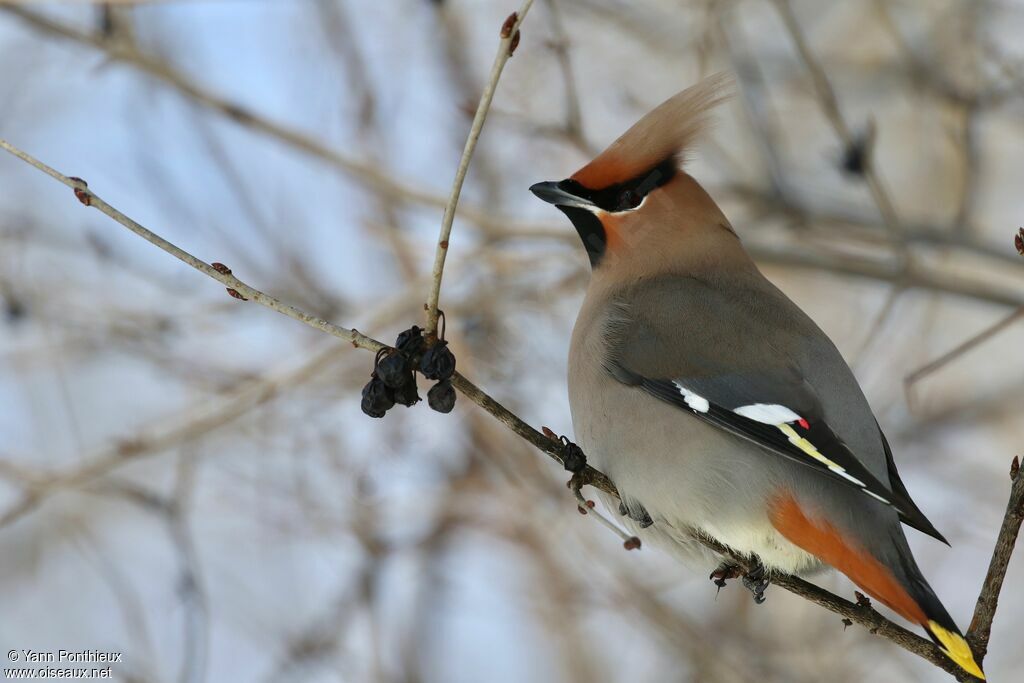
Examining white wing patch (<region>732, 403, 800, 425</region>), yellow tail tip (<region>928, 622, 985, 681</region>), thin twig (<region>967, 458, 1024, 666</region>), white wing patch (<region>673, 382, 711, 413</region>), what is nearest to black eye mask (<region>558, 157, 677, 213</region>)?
white wing patch (<region>673, 382, 711, 413</region>)

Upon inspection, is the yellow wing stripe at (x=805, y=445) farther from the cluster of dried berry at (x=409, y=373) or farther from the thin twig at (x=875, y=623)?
the cluster of dried berry at (x=409, y=373)

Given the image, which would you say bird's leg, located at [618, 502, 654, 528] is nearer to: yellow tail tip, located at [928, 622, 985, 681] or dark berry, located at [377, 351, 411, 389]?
yellow tail tip, located at [928, 622, 985, 681]

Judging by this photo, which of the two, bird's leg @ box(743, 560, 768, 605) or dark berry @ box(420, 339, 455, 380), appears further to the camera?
bird's leg @ box(743, 560, 768, 605)

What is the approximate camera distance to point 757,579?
3.50 metres

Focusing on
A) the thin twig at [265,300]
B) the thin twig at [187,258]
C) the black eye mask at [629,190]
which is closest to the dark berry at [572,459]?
the thin twig at [265,300]

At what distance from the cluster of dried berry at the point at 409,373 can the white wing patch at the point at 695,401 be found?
3.32ft

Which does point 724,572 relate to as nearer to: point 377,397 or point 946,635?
point 946,635

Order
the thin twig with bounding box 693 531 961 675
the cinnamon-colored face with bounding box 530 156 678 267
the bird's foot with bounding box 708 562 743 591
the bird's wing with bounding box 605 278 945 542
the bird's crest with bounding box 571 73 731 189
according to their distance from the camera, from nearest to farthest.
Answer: the thin twig with bounding box 693 531 961 675
the bird's wing with bounding box 605 278 945 542
the bird's foot with bounding box 708 562 743 591
the bird's crest with bounding box 571 73 731 189
the cinnamon-colored face with bounding box 530 156 678 267

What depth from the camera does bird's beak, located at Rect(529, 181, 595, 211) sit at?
380 centimetres

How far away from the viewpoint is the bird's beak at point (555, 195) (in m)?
3.80

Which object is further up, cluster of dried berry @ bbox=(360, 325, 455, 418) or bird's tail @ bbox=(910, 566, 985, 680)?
cluster of dried berry @ bbox=(360, 325, 455, 418)

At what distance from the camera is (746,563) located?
3.52 m

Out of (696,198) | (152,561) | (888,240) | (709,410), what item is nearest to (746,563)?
(709,410)

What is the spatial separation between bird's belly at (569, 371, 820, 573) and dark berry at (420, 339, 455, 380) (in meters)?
1.06
